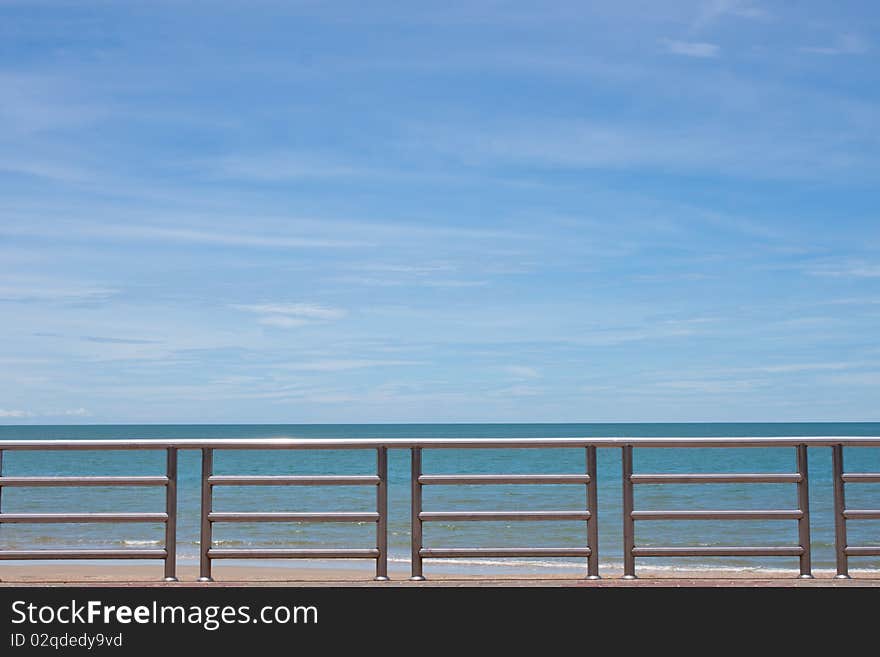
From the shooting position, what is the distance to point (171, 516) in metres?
7.70

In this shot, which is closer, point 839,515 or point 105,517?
point 105,517

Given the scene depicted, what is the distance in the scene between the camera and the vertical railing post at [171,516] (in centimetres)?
757

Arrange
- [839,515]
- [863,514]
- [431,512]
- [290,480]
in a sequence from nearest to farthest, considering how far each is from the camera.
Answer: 1. [290,480]
2. [431,512]
3. [863,514]
4. [839,515]

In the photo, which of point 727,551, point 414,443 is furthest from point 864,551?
point 414,443

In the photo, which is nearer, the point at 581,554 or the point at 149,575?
the point at 581,554

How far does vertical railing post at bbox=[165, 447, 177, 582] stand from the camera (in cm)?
757

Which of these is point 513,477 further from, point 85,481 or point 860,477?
point 85,481

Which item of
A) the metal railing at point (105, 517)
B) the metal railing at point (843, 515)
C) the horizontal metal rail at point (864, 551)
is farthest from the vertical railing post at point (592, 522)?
the metal railing at point (105, 517)

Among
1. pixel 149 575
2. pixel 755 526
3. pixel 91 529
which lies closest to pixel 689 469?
pixel 755 526

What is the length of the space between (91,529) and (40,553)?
1531 cm

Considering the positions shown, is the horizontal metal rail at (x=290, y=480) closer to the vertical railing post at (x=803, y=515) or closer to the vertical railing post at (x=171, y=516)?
the vertical railing post at (x=171, y=516)

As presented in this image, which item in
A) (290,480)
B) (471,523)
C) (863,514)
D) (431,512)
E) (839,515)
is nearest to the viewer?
(290,480)
